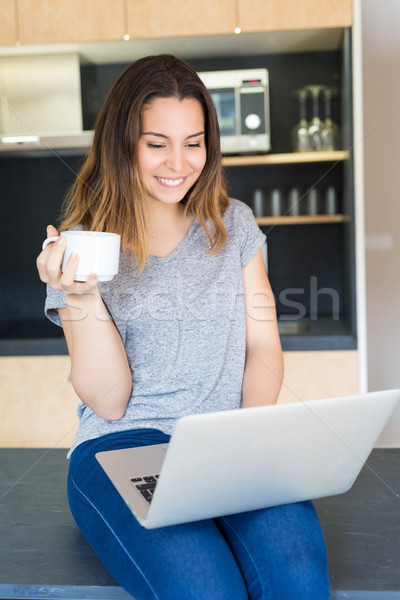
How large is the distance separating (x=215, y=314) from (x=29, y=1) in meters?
1.61

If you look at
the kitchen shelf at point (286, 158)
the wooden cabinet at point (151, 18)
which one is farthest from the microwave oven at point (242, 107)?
the wooden cabinet at point (151, 18)

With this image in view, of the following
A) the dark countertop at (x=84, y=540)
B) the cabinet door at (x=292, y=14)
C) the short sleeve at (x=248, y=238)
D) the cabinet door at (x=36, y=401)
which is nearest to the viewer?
the dark countertop at (x=84, y=540)

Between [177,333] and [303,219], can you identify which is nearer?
[177,333]

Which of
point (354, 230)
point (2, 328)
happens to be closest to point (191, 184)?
point (354, 230)

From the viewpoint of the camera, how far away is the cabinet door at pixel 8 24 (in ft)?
7.43

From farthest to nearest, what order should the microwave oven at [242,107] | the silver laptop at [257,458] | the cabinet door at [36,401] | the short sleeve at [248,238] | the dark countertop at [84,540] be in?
the microwave oven at [242,107]
the cabinet door at [36,401]
the short sleeve at [248,238]
the dark countertop at [84,540]
the silver laptop at [257,458]

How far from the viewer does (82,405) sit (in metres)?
1.15

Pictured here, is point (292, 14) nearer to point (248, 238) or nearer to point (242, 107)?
point (242, 107)

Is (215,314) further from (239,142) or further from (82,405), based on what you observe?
(239,142)

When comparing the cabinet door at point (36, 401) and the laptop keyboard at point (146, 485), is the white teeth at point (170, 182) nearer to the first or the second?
the laptop keyboard at point (146, 485)

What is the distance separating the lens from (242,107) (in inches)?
94.9

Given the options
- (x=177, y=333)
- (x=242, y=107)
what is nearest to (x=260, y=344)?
(x=177, y=333)

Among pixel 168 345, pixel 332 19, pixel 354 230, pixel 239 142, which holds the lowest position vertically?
pixel 168 345

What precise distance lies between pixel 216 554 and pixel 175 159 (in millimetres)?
660
